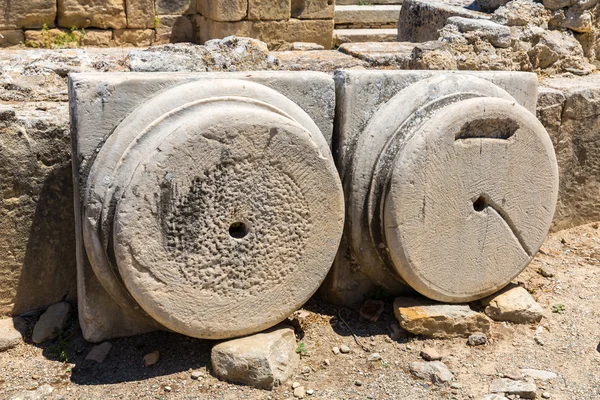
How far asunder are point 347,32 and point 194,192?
24.5 feet

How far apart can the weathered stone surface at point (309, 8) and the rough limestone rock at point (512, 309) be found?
5.99m

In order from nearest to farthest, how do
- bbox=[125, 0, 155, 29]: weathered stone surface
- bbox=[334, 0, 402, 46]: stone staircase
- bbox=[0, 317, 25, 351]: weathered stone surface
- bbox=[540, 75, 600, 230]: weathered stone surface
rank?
bbox=[0, 317, 25, 351]: weathered stone surface → bbox=[540, 75, 600, 230]: weathered stone surface → bbox=[125, 0, 155, 29]: weathered stone surface → bbox=[334, 0, 402, 46]: stone staircase

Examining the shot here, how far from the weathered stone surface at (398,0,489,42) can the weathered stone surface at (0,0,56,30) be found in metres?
4.17

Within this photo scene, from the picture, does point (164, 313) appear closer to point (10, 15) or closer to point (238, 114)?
point (238, 114)

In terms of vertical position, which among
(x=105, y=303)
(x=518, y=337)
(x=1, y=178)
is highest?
(x=1, y=178)

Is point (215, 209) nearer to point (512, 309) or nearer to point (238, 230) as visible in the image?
point (238, 230)

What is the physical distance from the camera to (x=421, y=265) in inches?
125

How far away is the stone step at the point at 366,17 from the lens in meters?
10.4

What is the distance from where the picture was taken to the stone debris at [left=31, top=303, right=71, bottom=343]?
3.09 metres

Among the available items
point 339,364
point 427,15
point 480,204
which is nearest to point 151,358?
point 339,364

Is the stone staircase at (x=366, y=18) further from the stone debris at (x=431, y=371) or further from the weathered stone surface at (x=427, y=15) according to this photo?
the stone debris at (x=431, y=371)

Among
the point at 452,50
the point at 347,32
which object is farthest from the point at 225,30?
the point at 452,50

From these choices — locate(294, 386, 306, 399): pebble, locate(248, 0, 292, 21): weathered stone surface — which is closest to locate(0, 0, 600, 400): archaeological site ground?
locate(294, 386, 306, 399): pebble

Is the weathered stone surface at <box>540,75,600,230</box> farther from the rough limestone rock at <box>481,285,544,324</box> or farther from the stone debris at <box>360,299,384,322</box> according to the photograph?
the stone debris at <box>360,299,384,322</box>
